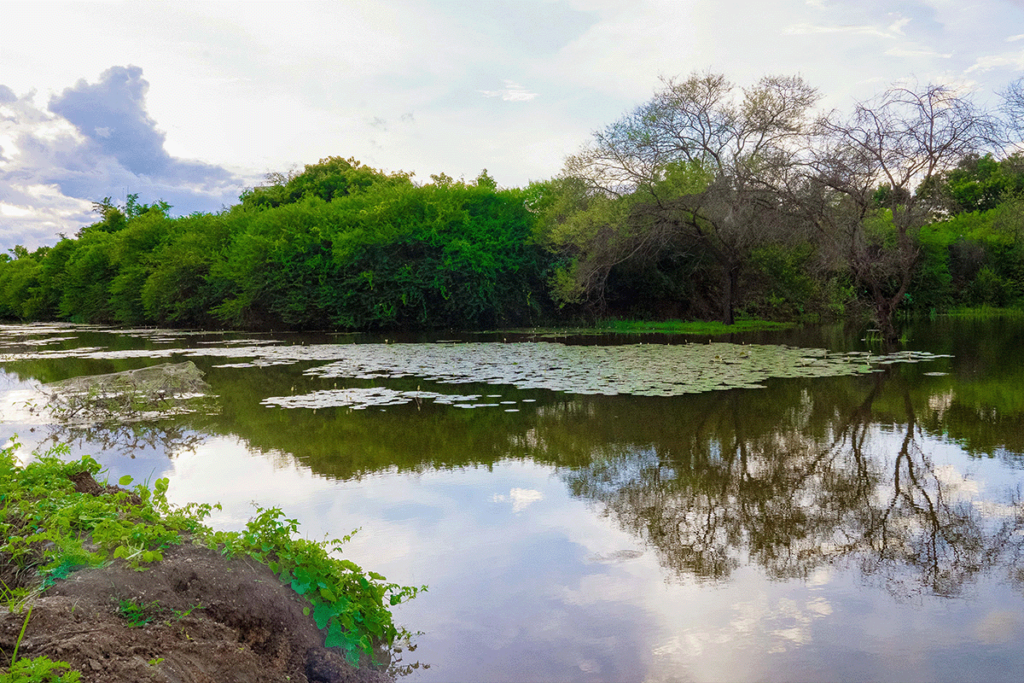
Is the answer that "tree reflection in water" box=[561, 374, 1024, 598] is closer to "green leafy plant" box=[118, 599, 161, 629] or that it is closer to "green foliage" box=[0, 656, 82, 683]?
"green leafy plant" box=[118, 599, 161, 629]

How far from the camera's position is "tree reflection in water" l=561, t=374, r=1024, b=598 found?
3695mm

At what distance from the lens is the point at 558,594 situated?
3398mm

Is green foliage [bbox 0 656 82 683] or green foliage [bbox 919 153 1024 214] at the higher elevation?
green foliage [bbox 919 153 1024 214]

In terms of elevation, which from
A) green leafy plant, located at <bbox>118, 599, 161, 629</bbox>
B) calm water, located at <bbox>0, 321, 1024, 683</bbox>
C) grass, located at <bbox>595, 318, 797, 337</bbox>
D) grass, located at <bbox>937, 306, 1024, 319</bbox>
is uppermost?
grass, located at <bbox>937, 306, 1024, 319</bbox>

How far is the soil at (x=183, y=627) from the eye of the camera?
2.38 m

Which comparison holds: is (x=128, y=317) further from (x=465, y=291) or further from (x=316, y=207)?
(x=465, y=291)

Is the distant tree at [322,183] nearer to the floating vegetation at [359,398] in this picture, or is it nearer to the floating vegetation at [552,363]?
the floating vegetation at [552,363]

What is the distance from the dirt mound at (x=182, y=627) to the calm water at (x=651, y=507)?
518 millimetres

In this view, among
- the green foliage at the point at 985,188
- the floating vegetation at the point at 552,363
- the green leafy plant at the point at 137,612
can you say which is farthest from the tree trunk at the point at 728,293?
the green leafy plant at the point at 137,612

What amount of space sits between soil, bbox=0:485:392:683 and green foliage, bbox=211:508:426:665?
54 millimetres

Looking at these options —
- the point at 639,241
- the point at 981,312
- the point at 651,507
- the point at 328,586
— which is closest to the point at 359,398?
the point at 651,507

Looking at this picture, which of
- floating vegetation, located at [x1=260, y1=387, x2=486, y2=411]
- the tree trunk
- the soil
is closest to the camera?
the soil

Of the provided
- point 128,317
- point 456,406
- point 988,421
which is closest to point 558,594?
point 456,406

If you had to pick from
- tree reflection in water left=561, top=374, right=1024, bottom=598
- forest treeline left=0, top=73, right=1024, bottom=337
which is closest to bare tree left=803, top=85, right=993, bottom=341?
forest treeline left=0, top=73, right=1024, bottom=337
